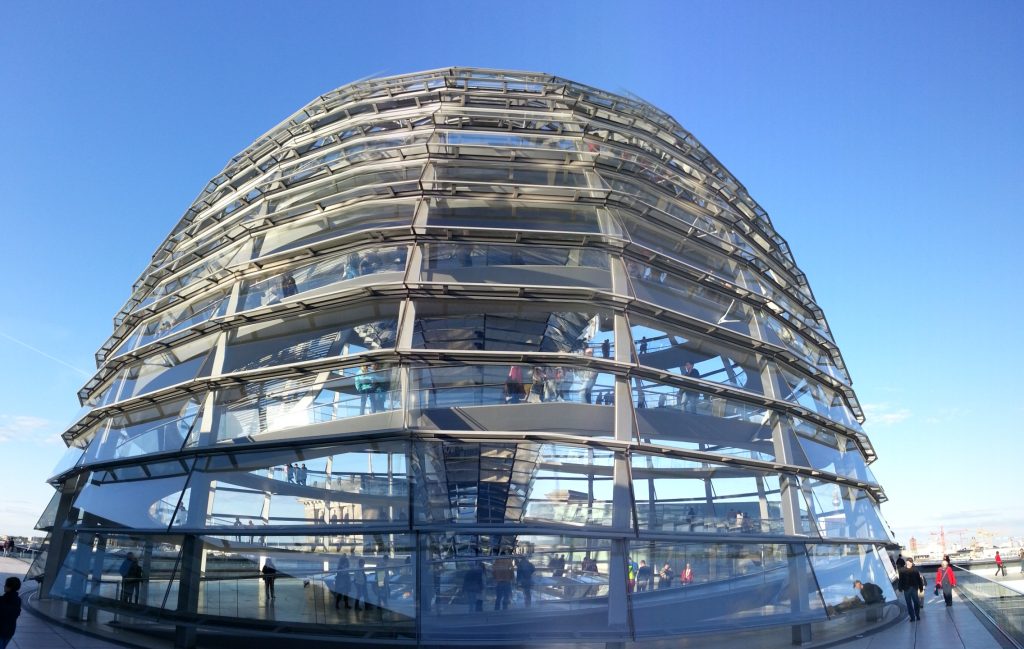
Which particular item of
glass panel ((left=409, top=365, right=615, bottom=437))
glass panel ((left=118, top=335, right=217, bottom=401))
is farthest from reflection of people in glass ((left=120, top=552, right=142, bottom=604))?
glass panel ((left=409, top=365, right=615, bottom=437))

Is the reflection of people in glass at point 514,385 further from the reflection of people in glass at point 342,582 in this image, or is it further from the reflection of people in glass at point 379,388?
the reflection of people in glass at point 342,582

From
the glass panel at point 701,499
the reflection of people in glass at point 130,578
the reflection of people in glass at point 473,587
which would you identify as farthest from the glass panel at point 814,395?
the reflection of people in glass at point 130,578

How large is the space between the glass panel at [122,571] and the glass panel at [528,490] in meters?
4.59

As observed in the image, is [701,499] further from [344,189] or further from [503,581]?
[344,189]

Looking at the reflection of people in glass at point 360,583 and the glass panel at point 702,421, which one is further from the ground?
the glass panel at point 702,421

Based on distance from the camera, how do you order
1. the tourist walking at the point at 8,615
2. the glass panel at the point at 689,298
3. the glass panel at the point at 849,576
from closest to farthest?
the tourist walking at the point at 8,615
the glass panel at the point at 849,576
the glass panel at the point at 689,298

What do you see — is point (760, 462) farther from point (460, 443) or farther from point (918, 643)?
point (460, 443)

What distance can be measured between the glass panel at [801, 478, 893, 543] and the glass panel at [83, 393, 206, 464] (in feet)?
39.7

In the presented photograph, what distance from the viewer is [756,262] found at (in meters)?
18.4

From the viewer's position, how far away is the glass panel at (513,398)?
12.1 meters

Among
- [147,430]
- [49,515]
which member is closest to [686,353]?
[147,430]

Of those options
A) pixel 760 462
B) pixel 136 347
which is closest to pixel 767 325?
pixel 760 462

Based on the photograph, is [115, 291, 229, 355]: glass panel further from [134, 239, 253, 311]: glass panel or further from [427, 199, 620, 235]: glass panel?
[427, 199, 620, 235]: glass panel

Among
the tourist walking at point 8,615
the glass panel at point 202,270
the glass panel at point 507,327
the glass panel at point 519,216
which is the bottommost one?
the tourist walking at point 8,615
